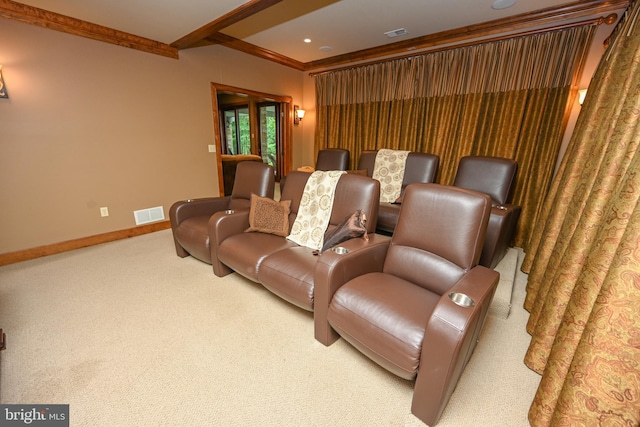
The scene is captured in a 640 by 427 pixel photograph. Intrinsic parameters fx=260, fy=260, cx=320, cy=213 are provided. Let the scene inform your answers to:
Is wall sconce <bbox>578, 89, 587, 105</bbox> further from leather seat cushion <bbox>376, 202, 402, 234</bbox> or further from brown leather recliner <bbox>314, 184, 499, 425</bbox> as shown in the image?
brown leather recliner <bbox>314, 184, 499, 425</bbox>

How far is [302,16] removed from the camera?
9.98ft

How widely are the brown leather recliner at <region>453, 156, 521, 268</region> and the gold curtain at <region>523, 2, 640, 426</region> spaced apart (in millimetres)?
606

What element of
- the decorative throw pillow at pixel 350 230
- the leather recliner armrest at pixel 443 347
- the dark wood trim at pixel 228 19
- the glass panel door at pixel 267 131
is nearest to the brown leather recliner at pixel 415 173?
the decorative throw pillow at pixel 350 230

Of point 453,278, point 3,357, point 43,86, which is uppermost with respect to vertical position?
point 43,86

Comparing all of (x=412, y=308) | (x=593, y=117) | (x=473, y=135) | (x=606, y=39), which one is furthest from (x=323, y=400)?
(x=606, y=39)

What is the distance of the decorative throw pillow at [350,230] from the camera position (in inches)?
71.8

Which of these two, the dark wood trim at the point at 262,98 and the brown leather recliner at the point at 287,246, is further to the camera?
the dark wood trim at the point at 262,98

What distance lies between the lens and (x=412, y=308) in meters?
1.29

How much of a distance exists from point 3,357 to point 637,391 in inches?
118

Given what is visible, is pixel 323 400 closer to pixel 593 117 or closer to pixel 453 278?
pixel 453 278

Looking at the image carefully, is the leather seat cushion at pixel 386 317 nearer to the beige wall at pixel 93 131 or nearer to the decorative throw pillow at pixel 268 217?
the decorative throw pillow at pixel 268 217

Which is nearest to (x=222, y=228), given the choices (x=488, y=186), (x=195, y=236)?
(x=195, y=236)

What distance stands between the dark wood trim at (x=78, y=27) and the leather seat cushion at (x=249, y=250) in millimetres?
2827

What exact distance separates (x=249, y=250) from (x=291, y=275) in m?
0.50
